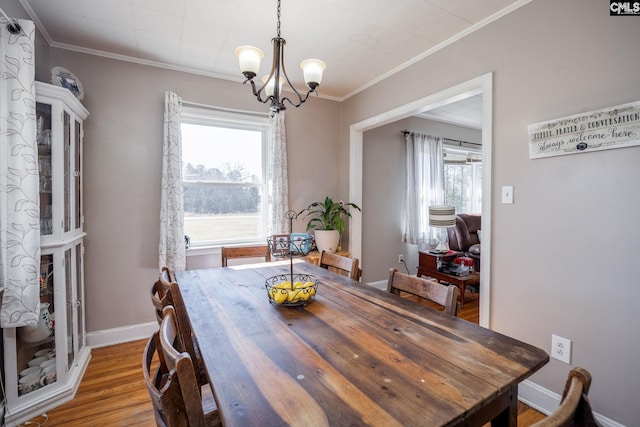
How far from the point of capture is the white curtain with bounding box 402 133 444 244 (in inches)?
169

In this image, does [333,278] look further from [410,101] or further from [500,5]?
[500,5]

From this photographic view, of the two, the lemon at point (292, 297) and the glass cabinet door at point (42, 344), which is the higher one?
the lemon at point (292, 297)

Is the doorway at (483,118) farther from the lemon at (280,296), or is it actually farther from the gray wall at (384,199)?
the lemon at (280,296)

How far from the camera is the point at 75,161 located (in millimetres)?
2248

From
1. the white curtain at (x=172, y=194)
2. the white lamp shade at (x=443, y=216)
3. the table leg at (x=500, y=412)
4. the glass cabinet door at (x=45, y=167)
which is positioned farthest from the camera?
the white lamp shade at (x=443, y=216)

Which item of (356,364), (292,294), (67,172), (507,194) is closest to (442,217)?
(507,194)

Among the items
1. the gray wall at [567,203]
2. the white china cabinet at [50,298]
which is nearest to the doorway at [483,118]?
the gray wall at [567,203]

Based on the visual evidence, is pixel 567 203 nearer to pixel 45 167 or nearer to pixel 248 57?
pixel 248 57

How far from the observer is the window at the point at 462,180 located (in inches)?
201

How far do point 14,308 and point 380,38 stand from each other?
300 cm

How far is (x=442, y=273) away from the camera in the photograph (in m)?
3.60

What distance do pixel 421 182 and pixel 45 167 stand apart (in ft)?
13.5

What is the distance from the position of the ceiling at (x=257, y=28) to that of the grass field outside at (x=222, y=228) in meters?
1.52

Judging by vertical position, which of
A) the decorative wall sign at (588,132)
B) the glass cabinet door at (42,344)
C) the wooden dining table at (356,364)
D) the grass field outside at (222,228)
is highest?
the decorative wall sign at (588,132)
